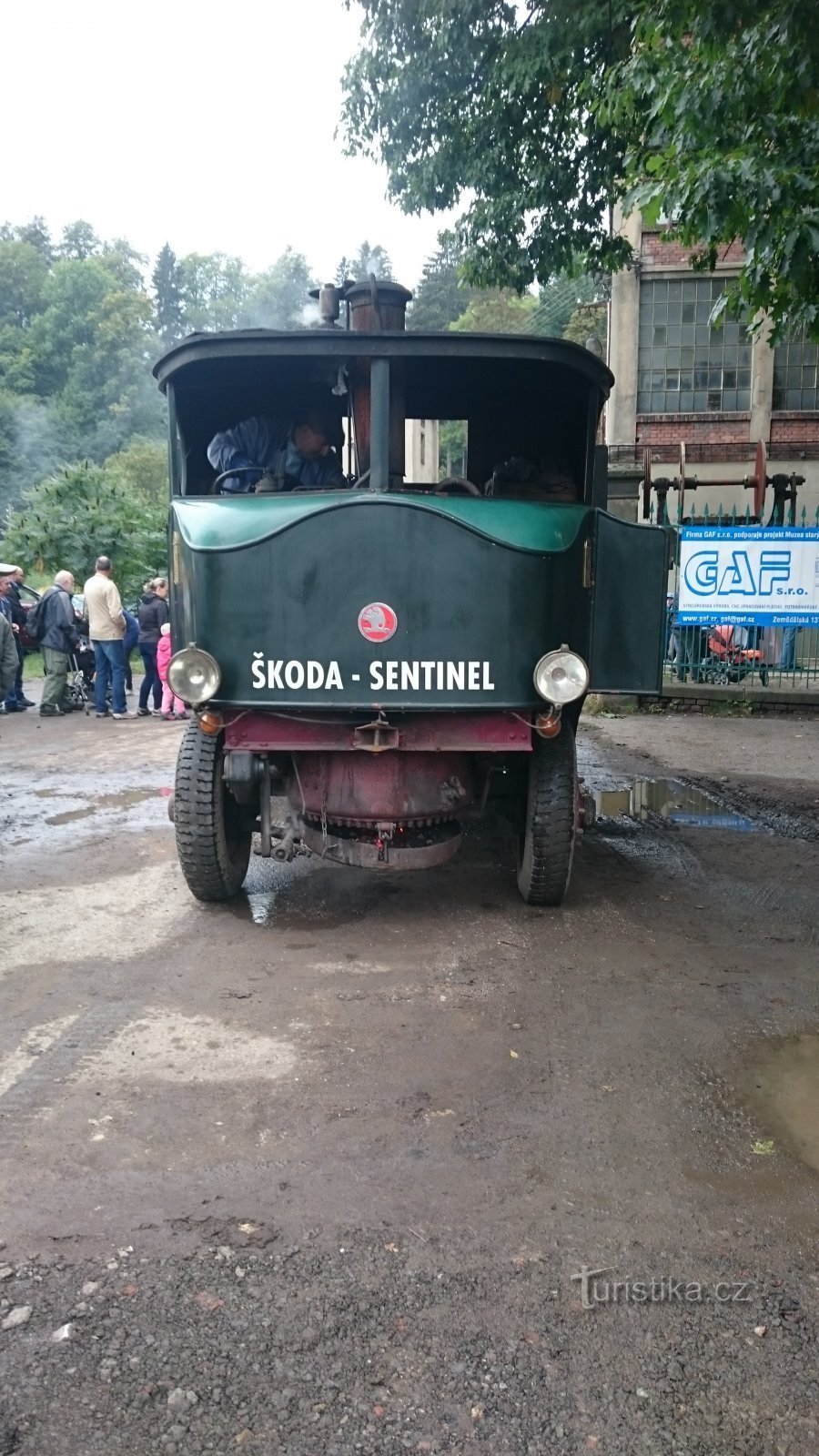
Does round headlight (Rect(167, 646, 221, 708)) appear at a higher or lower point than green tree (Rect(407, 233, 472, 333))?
lower

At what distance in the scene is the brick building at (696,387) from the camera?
63.3 ft

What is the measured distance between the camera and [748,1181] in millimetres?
3057

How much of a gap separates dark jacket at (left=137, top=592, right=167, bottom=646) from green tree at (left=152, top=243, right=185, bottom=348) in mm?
86799

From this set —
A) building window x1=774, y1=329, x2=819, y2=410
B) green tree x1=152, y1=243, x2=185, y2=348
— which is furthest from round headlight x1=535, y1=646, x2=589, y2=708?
green tree x1=152, y1=243, x2=185, y2=348

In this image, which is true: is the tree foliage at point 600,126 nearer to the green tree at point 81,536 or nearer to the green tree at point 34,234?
the green tree at point 81,536

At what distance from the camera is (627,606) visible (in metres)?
5.41

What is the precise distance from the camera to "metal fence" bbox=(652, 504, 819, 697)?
1250 centimetres

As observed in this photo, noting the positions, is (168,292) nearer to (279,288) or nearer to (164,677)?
(279,288)

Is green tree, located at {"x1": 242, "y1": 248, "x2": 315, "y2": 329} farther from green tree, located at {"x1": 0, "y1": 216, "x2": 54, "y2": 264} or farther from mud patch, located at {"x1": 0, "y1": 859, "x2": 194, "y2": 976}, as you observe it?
mud patch, located at {"x1": 0, "y1": 859, "x2": 194, "y2": 976}

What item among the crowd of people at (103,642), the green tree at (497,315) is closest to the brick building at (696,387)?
the crowd of people at (103,642)

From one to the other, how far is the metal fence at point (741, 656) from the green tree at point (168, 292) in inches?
3494

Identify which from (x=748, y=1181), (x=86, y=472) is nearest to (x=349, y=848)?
(x=748, y=1181)

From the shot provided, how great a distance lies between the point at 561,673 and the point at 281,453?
6.62 ft

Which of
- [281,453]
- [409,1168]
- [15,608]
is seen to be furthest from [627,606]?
[15,608]
